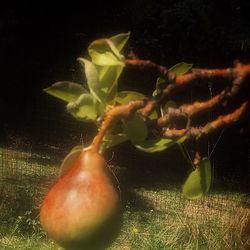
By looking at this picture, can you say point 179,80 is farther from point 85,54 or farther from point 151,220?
point 85,54

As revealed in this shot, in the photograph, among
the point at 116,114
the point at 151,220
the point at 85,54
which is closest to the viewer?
the point at 116,114

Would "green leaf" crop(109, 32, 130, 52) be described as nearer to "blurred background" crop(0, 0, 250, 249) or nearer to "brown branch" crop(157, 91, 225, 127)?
"brown branch" crop(157, 91, 225, 127)

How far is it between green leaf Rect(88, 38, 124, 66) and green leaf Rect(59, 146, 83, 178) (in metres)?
0.08

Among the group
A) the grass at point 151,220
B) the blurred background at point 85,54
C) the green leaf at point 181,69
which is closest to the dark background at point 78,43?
the blurred background at point 85,54

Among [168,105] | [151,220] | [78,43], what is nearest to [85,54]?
[78,43]

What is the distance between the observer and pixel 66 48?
712 centimetres

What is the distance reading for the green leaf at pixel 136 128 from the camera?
1.52 feet

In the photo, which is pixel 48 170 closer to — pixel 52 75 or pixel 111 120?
pixel 52 75

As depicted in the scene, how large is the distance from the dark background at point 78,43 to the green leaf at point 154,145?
5.36 m

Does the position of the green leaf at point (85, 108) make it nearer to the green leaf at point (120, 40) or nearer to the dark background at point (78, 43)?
the green leaf at point (120, 40)

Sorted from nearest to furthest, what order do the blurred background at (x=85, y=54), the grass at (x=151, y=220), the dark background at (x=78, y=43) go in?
the grass at (x=151, y=220) → the blurred background at (x=85, y=54) → the dark background at (x=78, y=43)

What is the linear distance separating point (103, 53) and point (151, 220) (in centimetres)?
436

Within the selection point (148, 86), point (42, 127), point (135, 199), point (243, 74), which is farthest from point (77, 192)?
point (42, 127)

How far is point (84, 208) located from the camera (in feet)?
1.50
